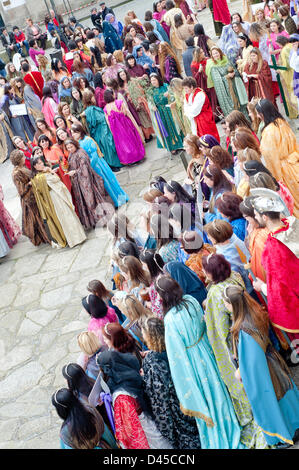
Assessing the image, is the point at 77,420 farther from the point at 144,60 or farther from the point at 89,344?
the point at 144,60

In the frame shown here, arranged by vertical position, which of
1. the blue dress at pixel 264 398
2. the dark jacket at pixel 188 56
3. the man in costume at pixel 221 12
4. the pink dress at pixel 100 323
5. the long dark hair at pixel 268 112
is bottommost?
the blue dress at pixel 264 398

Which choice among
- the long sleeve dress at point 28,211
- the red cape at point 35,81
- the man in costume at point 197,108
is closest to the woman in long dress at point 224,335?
the man in costume at point 197,108

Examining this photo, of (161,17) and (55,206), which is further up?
(161,17)

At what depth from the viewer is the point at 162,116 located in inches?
404

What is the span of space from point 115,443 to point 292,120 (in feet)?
22.6

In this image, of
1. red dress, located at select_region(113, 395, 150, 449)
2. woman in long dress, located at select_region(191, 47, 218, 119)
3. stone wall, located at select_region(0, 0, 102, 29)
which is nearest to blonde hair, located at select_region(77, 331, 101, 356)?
red dress, located at select_region(113, 395, 150, 449)

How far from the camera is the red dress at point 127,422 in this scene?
4.18 m

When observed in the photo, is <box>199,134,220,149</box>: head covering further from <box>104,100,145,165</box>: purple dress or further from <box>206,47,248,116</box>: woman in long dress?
<box>104,100,145,165</box>: purple dress

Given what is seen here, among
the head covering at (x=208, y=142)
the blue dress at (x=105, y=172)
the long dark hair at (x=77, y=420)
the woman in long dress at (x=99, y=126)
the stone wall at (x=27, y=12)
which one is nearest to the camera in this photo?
the long dark hair at (x=77, y=420)

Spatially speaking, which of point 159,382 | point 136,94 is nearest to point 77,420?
point 159,382

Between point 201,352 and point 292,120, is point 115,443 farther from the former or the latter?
point 292,120

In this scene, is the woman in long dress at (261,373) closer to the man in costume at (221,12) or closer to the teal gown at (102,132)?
the teal gown at (102,132)

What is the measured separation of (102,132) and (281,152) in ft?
16.4

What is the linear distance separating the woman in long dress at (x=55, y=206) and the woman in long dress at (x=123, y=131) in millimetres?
2014
